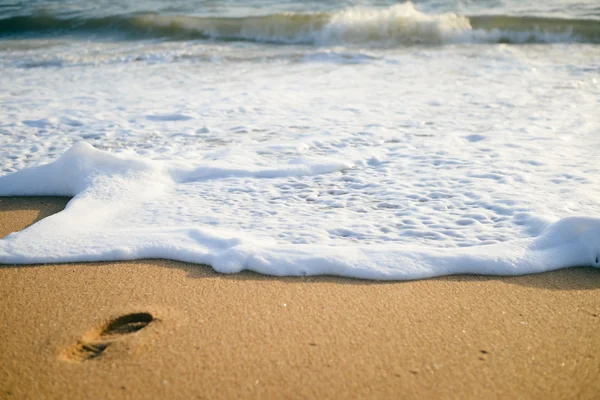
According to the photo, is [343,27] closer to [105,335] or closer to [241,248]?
[241,248]

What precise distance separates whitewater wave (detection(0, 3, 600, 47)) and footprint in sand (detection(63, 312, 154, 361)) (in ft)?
25.0

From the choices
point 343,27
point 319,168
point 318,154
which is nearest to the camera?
point 319,168

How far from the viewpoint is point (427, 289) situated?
2.41 metres

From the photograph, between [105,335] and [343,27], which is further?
[343,27]

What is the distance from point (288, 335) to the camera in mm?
2111

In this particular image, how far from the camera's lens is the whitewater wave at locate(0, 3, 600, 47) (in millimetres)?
9195

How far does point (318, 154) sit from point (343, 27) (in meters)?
6.55

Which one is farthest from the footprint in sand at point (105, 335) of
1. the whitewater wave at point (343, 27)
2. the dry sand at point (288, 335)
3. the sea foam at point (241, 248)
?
the whitewater wave at point (343, 27)

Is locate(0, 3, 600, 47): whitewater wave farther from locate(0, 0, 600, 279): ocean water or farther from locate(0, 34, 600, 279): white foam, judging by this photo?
locate(0, 34, 600, 279): white foam

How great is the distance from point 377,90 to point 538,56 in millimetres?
3057

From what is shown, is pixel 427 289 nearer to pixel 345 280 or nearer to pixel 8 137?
pixel 345 280

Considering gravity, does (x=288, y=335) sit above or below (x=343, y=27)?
below

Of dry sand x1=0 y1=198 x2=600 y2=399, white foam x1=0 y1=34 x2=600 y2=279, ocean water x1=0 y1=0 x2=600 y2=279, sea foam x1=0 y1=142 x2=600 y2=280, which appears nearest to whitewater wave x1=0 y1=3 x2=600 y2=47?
ocean water x1=0 y1=0 x2=600 y2=279

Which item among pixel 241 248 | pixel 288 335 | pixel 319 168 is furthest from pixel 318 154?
pixel 288 335
